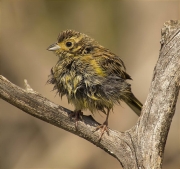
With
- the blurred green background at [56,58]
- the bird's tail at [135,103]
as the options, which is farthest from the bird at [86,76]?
the blurred green background at [56,58]

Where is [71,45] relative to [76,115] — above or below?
above

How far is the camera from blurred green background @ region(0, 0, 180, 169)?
32.7 feet

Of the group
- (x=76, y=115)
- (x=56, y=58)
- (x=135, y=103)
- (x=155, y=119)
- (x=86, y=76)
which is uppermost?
(x=56, y=58)

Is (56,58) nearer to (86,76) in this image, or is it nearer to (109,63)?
(109,63)

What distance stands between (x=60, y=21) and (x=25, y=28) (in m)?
0.89

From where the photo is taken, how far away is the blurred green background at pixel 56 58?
995 cm

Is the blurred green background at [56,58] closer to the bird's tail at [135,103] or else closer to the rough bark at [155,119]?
the bird's tail at [135,103]

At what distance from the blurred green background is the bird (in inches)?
170

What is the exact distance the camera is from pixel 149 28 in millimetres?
11258

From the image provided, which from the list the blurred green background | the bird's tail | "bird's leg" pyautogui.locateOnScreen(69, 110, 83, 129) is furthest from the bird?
the blurred green background

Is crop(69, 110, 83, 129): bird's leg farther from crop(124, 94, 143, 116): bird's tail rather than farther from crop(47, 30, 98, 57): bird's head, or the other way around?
crop(124, 94, 143, 116): bird's tail

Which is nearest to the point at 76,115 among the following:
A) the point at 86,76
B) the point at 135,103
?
the point at 86,76

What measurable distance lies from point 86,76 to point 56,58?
6.19 metres

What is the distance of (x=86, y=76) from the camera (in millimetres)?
5113
